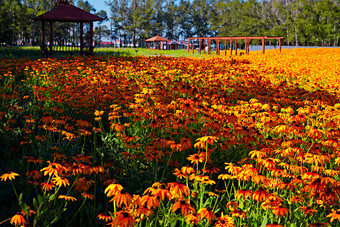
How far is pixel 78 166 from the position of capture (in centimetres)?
273

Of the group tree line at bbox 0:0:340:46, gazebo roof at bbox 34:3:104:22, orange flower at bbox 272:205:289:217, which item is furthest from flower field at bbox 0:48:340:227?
tree line at bbox 0:0:340:46

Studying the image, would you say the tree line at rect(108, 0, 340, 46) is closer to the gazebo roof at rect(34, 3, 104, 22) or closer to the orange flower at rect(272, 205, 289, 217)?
the gazebo roof at rect(34, 3, 104, 22)

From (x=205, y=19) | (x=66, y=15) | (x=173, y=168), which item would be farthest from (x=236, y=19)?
(x=173, y=168)

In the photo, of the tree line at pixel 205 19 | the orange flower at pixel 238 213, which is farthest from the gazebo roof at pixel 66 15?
the tree line at pixel 205 19

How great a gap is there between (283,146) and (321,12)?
6096 cm

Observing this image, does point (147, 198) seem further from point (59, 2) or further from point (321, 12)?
point (321, 12)

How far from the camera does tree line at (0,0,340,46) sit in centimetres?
5834

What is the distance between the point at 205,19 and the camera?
336ft

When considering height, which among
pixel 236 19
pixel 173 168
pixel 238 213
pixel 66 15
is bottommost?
pixel 173 168

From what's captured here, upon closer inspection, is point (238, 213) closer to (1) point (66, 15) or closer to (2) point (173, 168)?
(2) point (173, 168)

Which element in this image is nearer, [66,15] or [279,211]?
[279,211]

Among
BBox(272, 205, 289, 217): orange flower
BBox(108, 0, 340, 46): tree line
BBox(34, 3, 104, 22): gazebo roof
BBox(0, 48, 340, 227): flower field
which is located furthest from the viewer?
BBox(108, 0, 340, 46): tree line

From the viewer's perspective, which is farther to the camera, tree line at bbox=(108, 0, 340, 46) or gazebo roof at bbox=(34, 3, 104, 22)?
tree line at bbox=(108, 0, 340, 46)

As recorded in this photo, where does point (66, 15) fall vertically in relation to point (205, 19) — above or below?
below
